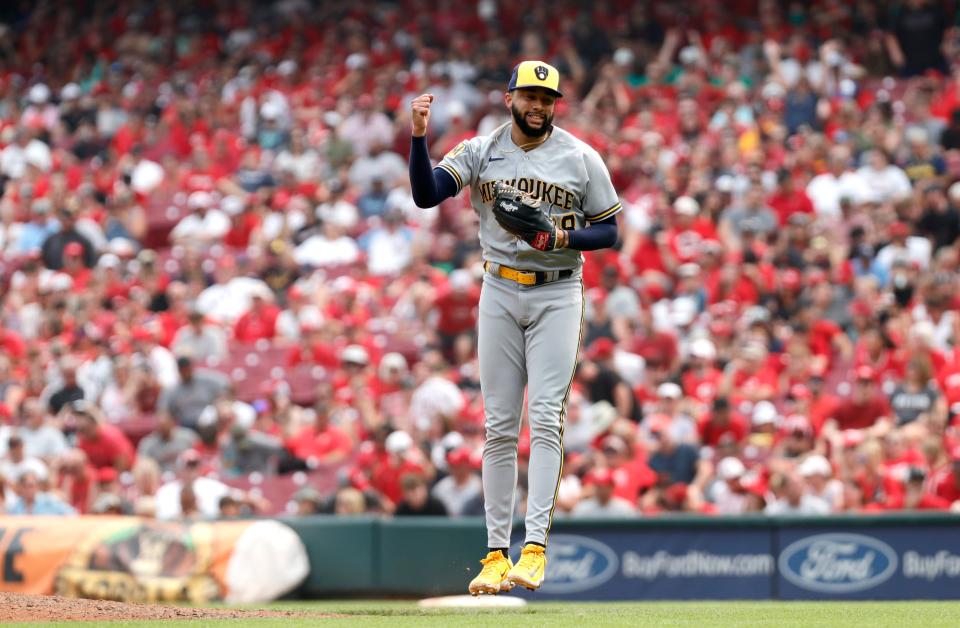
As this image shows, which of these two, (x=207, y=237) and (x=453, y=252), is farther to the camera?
(x=207, y=237)

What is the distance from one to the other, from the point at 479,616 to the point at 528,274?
1.35 m

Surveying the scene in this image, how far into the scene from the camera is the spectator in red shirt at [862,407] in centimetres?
1120

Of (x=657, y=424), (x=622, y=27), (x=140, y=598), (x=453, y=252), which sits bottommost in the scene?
(x=140, y=598)

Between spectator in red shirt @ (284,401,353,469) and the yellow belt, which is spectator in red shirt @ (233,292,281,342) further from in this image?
the yellow belt

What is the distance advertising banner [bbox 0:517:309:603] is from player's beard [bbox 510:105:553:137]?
183 inches

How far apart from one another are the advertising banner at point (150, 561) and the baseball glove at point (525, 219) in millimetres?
4661

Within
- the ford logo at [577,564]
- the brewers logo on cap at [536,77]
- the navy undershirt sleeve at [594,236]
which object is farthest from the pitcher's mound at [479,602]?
the brewers logo on cap at [536,77]

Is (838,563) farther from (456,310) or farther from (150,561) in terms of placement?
(456,310)

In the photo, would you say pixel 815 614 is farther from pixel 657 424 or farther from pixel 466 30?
pixel 466 30

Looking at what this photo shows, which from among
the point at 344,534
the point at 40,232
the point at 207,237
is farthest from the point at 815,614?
the point at 40,232

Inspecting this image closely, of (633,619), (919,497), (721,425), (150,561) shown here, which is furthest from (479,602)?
(721,425)

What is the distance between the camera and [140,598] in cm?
968

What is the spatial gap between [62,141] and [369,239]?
6.14 m

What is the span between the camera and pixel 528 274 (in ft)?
20.0
